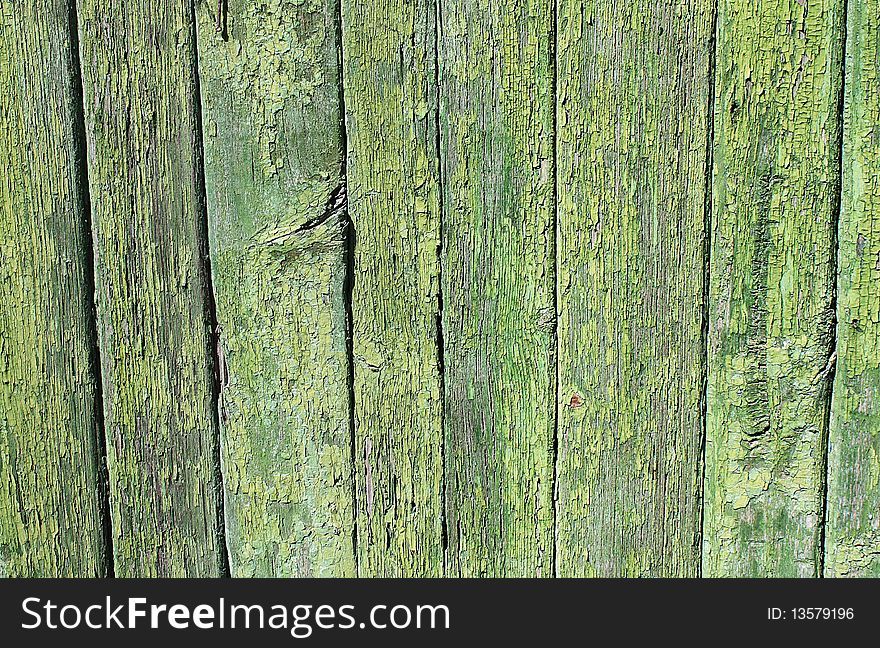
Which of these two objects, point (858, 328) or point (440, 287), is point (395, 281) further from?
point (858, 328)

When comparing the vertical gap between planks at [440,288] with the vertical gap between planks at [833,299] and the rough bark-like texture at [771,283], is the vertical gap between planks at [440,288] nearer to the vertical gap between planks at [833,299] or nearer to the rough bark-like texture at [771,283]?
the rough bark-like texture at [771,283]

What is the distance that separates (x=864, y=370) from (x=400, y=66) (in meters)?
0.88

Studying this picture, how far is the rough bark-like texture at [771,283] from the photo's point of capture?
1.40 meters

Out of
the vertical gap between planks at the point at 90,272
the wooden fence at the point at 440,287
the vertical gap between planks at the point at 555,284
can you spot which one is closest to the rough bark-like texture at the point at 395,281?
the wooden fence at the point at 440,287

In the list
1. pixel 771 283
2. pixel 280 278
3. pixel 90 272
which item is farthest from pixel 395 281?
pixel 771 283

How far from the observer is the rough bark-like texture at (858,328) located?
1398 mm

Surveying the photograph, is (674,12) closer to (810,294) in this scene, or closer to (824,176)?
(824,176)

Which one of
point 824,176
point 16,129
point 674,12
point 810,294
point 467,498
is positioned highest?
point 674,12

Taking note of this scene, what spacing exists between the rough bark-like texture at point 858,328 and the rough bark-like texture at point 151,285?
1012 mm

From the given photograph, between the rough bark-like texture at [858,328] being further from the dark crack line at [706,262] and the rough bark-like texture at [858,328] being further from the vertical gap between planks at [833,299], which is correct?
the dark crack line at [706,262]

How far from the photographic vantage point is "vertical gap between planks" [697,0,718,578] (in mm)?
1402

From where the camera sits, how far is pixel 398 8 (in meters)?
1.39

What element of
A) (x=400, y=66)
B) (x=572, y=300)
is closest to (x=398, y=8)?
(x=400, y=66)

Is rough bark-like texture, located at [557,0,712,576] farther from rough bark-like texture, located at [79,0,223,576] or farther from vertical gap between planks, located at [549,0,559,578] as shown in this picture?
rough bark-like texture, located at [79,0,223,576]
